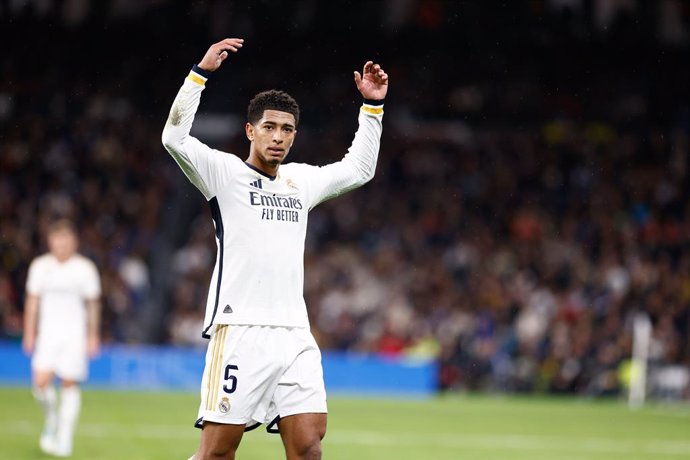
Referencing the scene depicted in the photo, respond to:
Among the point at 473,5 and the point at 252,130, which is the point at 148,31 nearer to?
the point at 473,5

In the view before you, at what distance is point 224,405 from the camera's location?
6.59 metres

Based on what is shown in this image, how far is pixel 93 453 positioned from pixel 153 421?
3806 mm

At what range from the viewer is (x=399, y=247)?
28.4m

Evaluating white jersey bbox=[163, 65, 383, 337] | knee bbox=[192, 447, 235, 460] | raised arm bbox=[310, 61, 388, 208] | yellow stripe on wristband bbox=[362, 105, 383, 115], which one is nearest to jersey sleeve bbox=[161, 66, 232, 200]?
white jersey bbox=[163, 65, 383, 337]

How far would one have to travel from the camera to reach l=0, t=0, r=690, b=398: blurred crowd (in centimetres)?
2531

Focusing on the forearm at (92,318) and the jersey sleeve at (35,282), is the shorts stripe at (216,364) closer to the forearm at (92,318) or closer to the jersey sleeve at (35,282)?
the forearm at (92,318)

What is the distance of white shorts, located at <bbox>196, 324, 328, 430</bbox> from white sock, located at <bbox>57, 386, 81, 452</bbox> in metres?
5.94

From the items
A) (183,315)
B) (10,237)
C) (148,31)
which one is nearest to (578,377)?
(183,315)

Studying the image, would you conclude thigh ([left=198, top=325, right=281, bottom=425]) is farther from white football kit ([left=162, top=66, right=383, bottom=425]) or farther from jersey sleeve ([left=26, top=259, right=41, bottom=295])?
jersey sleeve ([left=26, top=259, right=41, bottom=295])

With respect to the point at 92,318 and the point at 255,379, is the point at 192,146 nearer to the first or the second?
the point at 255,379

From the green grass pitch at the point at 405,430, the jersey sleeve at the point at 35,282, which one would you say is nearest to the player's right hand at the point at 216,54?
the green grass pitch at the point at 405,430

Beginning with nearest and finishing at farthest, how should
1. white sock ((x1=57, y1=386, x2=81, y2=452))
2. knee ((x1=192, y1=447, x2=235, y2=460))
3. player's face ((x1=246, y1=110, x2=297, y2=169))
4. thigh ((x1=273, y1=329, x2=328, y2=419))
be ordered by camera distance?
1. knee ((x1=192, y1=447, x2=235, y2=460))
2. thigh ((x1=273, y1=329, x2=328, y2=419))
3. player's face ((x1=246, y1=110, x2=297, y2=169))
4. white sock ((x1=57, y1=386, x2=81, y2=452))

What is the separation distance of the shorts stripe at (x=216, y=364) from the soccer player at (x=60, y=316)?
6.42m

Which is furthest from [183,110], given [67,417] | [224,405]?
[67,417]
